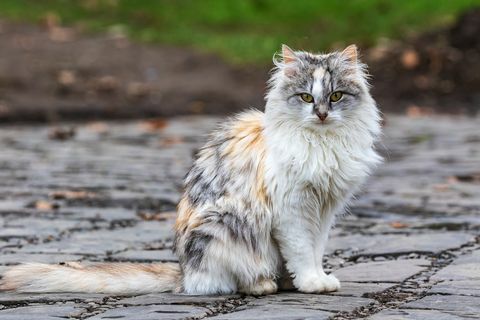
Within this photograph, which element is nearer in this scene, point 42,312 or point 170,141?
point 42,312

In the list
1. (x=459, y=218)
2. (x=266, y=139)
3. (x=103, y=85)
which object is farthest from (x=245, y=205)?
(x=103, y=85)

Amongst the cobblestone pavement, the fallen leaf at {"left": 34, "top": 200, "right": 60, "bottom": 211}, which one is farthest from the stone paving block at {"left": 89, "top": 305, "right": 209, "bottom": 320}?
the fallen leaf at {"left": 34, "top": 200, "right": 60, "bottom": 211}

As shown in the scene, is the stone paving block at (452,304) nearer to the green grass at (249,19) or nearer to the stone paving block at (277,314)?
the stone paving block at (277,314)

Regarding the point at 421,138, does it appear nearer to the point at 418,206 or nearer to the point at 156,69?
the point at 418,206

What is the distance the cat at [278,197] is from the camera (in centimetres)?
459

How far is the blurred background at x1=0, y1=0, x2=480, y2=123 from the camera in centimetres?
1508

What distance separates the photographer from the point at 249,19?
20062 millimetres

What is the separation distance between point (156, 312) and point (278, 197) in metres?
0.77

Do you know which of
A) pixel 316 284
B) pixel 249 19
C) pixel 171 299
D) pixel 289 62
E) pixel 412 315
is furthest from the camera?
pixel 249 19

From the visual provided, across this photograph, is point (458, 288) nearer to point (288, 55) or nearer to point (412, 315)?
point (412, 315)

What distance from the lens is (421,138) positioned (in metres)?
11.9

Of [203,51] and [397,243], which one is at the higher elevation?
[203,51]

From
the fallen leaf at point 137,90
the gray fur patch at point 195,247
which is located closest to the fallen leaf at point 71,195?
the gray fur patch at point 195,247

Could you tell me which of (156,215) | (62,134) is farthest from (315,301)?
(62,134)
